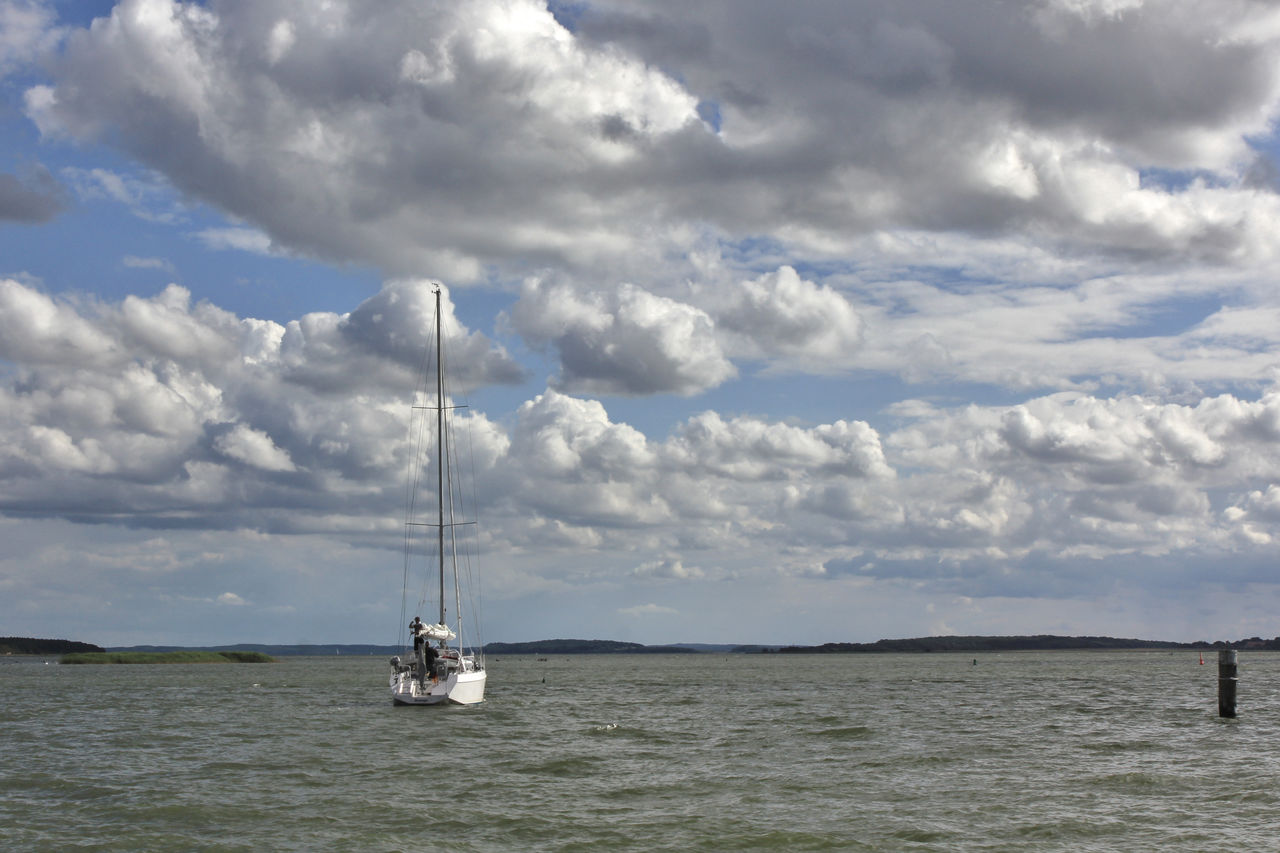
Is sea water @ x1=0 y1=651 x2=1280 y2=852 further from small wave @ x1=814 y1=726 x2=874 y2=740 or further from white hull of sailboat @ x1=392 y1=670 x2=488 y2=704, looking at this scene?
white hull of sailboat @ x1=392 y1=670 x2=488 y2=704

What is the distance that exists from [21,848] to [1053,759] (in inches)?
1254

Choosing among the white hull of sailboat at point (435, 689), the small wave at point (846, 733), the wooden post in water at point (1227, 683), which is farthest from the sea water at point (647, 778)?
the wooden post in water at point (1227, 683)

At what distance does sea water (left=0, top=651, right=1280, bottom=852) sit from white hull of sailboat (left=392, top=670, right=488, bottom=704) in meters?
0.89

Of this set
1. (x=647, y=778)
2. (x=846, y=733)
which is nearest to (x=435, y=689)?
(x=846, y=733)

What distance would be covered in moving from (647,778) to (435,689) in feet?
86.7

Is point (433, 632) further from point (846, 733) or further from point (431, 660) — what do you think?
point (846, 733)

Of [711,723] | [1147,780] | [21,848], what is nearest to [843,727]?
[711,723]

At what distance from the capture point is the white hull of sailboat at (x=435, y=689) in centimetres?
5897

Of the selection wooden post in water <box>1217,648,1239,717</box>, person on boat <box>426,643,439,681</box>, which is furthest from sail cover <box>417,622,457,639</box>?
wooden post in water <box>1217,648,1239,717</box>

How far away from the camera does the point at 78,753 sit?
4244 centimetres

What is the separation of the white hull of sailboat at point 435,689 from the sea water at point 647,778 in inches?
35.1

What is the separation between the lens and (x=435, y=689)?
59.0 metres

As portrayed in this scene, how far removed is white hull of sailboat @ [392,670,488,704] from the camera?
5897cm

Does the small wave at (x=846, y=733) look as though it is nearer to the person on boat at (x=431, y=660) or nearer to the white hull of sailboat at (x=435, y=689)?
the white hull of sailboat at (x=435, y=689)
